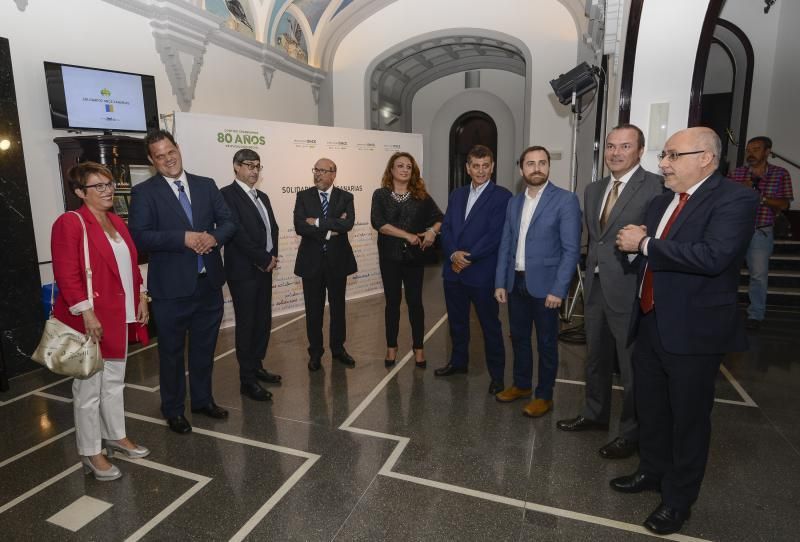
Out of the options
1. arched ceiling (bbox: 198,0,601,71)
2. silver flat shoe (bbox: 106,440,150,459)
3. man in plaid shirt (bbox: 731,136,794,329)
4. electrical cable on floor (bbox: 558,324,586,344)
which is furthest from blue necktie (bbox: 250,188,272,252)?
man in plaid shirt (bbox: 731,136,794,329)

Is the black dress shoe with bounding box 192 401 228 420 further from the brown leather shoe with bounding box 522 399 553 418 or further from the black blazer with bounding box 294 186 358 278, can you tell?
the brown leather shoe with bounding box 522 399 553 418

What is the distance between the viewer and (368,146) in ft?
21.8

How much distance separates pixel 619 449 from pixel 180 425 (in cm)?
262

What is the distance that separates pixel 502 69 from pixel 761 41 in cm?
466

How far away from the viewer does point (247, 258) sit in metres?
3.43

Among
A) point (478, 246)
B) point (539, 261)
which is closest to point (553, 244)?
point (539, 261)

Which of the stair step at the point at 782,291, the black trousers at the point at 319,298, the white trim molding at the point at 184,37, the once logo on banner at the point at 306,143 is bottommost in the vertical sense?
the stair step at the point at 782,291

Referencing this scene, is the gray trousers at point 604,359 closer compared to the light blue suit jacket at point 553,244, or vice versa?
the gray trousers at point 604,359

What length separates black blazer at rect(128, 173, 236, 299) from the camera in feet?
8.95

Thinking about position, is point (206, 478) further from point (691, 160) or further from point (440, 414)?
point (691, 160)

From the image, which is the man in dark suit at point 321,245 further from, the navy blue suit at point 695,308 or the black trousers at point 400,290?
the navy blue suit at point 695,308

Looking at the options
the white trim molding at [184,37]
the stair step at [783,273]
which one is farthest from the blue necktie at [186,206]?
the stair step at [783,273]

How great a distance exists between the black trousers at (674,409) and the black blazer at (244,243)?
2484 mm

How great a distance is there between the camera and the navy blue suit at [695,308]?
1812 millimetres
